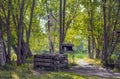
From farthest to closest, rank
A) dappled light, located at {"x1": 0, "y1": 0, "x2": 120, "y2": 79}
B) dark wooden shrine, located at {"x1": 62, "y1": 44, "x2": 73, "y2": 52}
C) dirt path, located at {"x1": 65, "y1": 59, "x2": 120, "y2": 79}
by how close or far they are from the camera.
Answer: dark wooden shrine, located at {"x1": 62, "y1": 44, "x2": 73, "y2": 52}
dappled light, located at {"x1": 0, "y1": 0, "x2": 120, "y2": 79}
dirt path, located at {"x1": 65, "y1": 59, "x2": 120, "y2": 79}

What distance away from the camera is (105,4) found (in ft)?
69.1

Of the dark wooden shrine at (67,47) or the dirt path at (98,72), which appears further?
the dark wooden shrine at (67,47)

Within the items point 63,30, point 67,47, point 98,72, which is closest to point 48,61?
point 98,72

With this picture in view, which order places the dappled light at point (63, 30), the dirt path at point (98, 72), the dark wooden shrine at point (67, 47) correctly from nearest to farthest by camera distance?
1. the dirt path at point (98, 72)
2. the dappled light at point (63, 30)
3. the dark wooden shrine at point (67, 47)

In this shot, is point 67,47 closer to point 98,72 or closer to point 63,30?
point 63,30

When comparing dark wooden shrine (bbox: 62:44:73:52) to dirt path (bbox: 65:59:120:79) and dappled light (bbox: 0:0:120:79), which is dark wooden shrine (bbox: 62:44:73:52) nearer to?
dappled light (bbox: 0:0:120:79)

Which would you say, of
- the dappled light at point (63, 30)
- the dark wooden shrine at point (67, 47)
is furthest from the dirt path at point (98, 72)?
the dark wooden shrine at point (67, 47)

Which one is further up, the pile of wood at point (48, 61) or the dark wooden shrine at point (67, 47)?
the dark wooden shrine at point (67, 47)

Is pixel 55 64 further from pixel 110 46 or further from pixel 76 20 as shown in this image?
pixel 76 20

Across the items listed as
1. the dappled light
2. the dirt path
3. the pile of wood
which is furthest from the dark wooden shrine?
the pile of wood

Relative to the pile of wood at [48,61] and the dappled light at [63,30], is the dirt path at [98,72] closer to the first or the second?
the dappled light at [63,30]

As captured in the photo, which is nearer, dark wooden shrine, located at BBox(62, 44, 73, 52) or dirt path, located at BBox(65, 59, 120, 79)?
dirt path, located at BBox(65, 59, 120, 79)

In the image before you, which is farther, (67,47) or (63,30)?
(63,30)

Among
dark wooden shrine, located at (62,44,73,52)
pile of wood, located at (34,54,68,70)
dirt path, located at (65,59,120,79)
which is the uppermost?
dark wooden shrine, located at (62,44,73,52)
